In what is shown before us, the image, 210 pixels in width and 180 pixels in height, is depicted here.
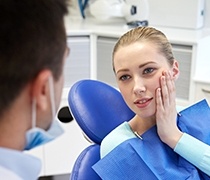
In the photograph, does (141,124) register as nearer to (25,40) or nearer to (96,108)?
(96,108)

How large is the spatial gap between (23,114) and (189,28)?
1733 millimetres

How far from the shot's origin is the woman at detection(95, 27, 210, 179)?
3.86 feet

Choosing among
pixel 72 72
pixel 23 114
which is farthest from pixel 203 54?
pixel 23 114

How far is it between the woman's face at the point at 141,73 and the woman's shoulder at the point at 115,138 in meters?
0.08

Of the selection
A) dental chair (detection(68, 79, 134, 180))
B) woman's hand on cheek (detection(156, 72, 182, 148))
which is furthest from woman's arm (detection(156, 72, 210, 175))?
dental chair (detection(68, 79, 134, 180))

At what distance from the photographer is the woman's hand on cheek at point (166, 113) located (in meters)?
1.19

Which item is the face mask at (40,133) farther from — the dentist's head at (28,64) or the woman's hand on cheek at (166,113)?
the woman's hand on cheek at (166,113)

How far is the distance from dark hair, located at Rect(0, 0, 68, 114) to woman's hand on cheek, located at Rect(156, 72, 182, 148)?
55 centimetres

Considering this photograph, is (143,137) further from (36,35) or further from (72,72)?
(72,72)

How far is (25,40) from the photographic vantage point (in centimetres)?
66

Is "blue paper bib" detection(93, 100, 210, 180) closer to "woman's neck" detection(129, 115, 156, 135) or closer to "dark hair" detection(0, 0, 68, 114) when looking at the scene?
"woman's neck" detection(129, 115, 156, 135)

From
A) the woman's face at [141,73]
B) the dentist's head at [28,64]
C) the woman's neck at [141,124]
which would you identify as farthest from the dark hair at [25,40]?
the woman's neck at [141,124]

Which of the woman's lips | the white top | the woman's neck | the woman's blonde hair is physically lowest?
the woman's neck

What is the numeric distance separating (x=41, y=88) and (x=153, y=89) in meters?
0.55
